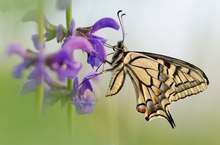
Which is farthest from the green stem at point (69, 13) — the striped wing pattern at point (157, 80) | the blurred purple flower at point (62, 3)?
the striped wing pattern at point (157, 80)

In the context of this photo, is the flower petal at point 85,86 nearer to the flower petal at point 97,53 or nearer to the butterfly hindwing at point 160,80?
the flower petal at point 97,53

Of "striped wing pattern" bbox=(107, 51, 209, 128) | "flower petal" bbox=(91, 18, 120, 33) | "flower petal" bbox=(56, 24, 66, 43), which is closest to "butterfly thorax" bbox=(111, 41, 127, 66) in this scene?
"striped wing pattern" bbox=(107, 51, 209, 128)

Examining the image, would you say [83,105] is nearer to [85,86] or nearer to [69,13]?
[85,86]

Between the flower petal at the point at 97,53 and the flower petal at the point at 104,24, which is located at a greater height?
the flower petal at the point at 104,24

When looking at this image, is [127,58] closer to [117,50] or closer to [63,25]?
[117,50]

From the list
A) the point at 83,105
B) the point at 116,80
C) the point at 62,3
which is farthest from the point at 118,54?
the point at 62,3
